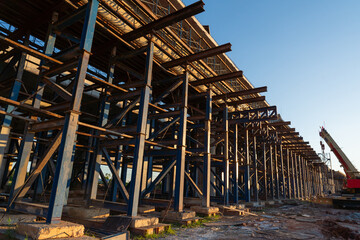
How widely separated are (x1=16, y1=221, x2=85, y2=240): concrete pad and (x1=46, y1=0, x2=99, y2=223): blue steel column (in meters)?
0.47

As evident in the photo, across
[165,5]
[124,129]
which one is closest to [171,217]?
[124,129]

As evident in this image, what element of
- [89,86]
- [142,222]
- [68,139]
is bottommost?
[142,222]

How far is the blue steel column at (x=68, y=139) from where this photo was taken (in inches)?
233

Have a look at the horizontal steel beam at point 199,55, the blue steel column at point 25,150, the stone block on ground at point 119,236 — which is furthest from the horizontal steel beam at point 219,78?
the stone block on ground at point 119,236

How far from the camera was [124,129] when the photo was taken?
913 centimetres

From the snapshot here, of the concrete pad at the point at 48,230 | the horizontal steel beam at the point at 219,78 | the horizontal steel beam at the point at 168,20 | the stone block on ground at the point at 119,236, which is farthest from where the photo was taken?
the horizontal steel beam at the point at 219,78

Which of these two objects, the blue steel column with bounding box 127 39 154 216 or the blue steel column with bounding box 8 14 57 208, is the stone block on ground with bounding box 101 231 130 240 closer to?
the blue steel column with bounding box 127 39 154 216

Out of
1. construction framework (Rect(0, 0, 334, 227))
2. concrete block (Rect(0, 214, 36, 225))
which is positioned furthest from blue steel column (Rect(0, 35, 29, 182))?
concrete block (Rect(0, 214, 36, 225))

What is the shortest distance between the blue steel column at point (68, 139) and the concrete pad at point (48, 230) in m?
0.47

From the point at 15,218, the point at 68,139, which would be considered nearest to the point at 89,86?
the point at 68,139

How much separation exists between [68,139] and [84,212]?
134 inches

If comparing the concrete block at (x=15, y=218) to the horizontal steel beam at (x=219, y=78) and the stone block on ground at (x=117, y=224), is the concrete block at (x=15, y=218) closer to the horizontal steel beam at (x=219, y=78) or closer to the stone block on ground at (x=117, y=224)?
the stone block on ground at (x=117, y=224)

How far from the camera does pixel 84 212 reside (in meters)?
8.34

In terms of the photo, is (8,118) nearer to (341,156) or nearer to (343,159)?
(343,159)
